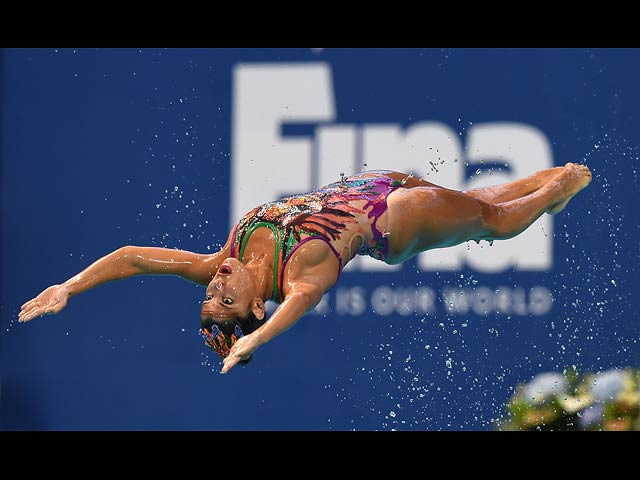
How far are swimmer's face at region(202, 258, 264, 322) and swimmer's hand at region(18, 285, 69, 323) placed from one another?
0.64m

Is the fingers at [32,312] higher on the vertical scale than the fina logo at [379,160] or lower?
lower

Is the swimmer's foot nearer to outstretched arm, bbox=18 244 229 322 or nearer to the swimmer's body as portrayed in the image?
the swimmer's body

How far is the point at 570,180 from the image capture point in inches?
229

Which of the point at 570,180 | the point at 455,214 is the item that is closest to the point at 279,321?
the point at 455,214

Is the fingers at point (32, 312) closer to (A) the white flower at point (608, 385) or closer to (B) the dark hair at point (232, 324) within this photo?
(B) the dark hair at point (232, 324)

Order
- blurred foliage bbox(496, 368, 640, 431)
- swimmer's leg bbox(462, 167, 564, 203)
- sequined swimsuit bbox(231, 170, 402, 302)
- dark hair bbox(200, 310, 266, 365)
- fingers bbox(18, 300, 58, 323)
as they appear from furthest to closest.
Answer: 1. blurred foliage bbox(496, 368, 640, 431)
2. swimmer's leg bbox(462, 167, 564, 203)
3. sequined swimsuit bbox(231, 170, 402, 302)
4. fingers bbox(18, 300, 58, 323)
5. dark hair bbox(200, 310, 266, 365)

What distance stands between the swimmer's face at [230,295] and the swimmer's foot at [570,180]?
5.86 feet

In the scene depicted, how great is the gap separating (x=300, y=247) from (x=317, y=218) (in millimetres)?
191

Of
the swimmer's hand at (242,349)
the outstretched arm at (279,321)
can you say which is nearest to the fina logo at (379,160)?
the outstretched arm at (279,321)

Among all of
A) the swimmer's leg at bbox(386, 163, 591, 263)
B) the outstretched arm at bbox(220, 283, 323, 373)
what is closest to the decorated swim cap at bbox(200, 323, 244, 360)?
the outstretched arm at bbox(220, 283, 323, 373)

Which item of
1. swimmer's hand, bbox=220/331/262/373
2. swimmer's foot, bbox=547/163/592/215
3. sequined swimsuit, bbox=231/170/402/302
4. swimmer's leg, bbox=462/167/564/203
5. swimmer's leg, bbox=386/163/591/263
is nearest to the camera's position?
swimmer's hand, bbox=220/331/262/373

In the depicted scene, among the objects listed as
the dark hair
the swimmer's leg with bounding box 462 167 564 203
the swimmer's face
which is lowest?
the dark hair

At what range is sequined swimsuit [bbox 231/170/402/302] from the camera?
4969mm

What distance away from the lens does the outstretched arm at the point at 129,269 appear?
4.92 m
